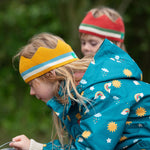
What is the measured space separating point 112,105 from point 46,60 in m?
0.59

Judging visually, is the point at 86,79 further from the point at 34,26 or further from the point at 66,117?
the point at 34,26

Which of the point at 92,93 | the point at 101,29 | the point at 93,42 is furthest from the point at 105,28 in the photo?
the point at 92,93

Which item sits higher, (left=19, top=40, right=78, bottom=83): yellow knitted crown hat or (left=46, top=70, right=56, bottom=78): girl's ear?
(left=19, top=40, right=78, bottom=83): yellow knitted crown hat

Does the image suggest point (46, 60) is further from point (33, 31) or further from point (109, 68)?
point (33, 31)

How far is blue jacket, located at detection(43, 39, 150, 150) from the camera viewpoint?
5.85ft

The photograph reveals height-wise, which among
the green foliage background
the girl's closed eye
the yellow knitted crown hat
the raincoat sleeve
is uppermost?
the yellow knitted crown hat

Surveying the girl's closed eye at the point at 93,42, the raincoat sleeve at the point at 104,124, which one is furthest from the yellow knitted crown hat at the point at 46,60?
the girl's closed eye at the point at 93,42

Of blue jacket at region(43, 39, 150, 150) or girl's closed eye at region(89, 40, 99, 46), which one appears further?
girl's closed eye at region(89, 40, 99, 46)

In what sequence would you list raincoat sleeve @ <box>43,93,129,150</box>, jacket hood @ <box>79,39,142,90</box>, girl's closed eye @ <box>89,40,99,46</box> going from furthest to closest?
1. girl's closed eye @ <box>89,40,99,46</box>
2. jacket hood @ <box>79,39,142,90</box>
3. raincoat sleeve @ <box>43,93,129,150</box>

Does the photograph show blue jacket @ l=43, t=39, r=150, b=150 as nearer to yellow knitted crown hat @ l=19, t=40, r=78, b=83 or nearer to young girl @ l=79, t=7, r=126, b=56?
yellow knitted crown hat @ l=19, t=40, r=78, b=83

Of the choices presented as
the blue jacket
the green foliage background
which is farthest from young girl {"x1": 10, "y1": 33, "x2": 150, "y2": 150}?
the green foliage background

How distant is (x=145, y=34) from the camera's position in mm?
6934

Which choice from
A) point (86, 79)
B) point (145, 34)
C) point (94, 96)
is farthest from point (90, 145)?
point (145, 34)

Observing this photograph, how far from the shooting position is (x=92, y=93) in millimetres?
1840
